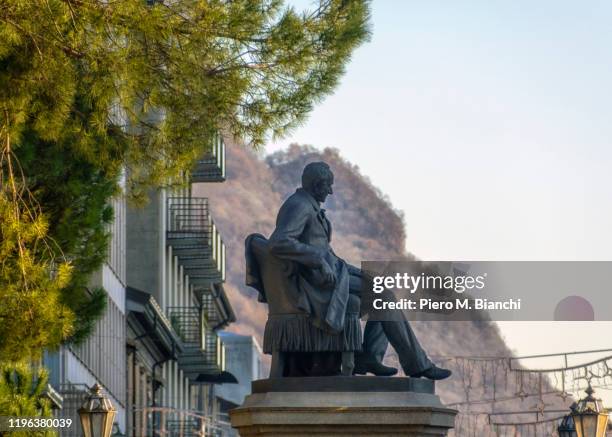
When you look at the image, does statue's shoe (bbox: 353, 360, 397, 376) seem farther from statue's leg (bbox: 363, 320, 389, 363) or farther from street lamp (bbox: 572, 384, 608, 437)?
street lamp (bbox: 572, 384, 608, 437)

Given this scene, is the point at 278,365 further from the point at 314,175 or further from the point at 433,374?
the point at 314,175

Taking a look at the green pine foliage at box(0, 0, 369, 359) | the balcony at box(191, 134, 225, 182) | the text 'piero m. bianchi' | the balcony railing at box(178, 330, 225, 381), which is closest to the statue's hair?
the text 'piero m. bianchi'

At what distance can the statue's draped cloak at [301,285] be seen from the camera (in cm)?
1969

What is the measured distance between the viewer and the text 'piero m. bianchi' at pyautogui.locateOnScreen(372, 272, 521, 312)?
66.1 feet

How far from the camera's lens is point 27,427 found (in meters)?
27.1

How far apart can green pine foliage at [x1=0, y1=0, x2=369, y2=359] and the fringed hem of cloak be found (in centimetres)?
407

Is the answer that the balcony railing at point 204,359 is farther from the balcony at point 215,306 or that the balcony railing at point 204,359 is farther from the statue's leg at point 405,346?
the statue's leg at point 405,346

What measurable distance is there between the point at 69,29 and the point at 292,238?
4.46m

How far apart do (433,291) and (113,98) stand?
4.09m

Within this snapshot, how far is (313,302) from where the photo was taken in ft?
64.7

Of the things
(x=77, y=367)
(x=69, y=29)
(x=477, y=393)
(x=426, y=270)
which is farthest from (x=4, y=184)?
(x=477, y=393)

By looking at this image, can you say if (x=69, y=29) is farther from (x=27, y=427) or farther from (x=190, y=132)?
(x=27, y=427)

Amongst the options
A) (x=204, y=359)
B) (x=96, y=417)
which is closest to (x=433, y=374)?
(x=96, y=417)

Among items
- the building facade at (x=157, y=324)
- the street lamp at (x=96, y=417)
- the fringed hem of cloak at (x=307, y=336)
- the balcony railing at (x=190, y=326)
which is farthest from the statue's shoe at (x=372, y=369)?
the balcony railing at (x=190, y=326)
